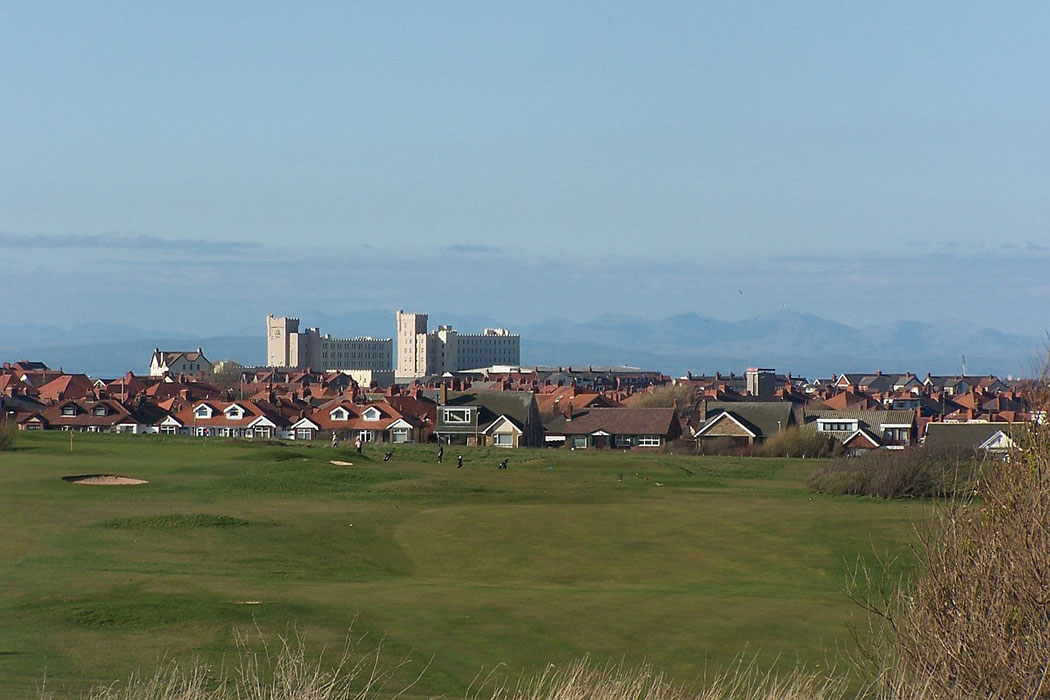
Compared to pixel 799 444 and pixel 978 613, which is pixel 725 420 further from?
pixel 978 613

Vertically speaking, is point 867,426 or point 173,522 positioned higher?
point 867,426

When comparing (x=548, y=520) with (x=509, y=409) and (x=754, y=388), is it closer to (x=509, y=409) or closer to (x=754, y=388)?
(x=509, y=409)

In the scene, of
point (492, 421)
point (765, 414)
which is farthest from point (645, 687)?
point (765, 414)

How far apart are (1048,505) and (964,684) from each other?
1.65 metres

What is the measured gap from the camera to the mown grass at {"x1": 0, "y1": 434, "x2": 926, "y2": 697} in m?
23.1

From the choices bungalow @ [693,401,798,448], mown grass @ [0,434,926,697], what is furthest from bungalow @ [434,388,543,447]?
mown grass @ [0,434,926,697]

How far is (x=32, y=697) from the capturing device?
54.8 feet

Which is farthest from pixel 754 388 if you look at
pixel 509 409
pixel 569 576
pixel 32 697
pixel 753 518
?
pixel 32 697

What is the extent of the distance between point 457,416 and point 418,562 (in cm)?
6584

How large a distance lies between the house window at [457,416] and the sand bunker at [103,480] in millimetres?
48620

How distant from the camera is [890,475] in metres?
60.2

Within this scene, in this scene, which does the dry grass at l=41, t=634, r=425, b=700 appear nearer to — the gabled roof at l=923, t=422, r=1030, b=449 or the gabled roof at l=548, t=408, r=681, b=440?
the gabled roof at l=923, t=422, r=1030, b=449

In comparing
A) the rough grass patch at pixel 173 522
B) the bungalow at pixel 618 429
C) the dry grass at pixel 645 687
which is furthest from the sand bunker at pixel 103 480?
the bungalow at pixel 618 429

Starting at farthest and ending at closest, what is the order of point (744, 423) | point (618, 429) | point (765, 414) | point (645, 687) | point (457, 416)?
point (457, 416), point (618, 429), point (765, 414), point (744, 423), point (645, 687)
